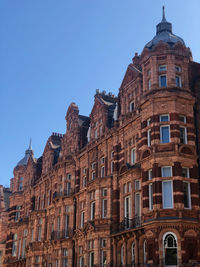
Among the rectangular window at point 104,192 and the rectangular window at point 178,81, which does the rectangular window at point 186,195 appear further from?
the rectangular window at point 104,192

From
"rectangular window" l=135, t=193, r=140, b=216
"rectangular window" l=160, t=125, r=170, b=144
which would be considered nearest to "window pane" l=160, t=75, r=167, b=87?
"rectangular window" l=160, t=125, r=170, b=144

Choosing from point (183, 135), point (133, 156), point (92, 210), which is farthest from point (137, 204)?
point (92, 210)

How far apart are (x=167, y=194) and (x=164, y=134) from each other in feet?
16.2

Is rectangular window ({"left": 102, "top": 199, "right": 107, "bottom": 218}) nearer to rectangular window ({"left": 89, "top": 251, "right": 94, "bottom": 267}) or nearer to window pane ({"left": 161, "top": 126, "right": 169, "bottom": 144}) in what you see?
rectangular window ({"left": 89, "top": 251, "right": 94, "bottom": 267})

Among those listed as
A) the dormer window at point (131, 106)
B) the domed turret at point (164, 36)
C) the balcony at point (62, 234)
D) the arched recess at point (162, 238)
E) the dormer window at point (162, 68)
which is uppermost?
the domed turret at point (164, 36)

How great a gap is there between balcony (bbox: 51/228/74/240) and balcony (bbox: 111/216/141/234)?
9.15 m

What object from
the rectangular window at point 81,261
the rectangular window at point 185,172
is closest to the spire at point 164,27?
the rectangular window at point 185,172

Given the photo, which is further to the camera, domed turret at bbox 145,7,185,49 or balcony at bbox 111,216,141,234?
domed turret at bbox 145,7,185,49

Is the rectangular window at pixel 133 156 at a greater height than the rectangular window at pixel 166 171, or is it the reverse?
the rectangular window at pixel 133 156

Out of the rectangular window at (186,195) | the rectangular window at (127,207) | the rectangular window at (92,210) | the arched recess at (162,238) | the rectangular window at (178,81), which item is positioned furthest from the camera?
the rectangular window at (92,210)

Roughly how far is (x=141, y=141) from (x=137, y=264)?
379 inches

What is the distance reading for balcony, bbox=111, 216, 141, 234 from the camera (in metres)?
33.9

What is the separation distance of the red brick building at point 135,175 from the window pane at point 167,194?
0.07m

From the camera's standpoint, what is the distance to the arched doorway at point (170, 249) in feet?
96.6
